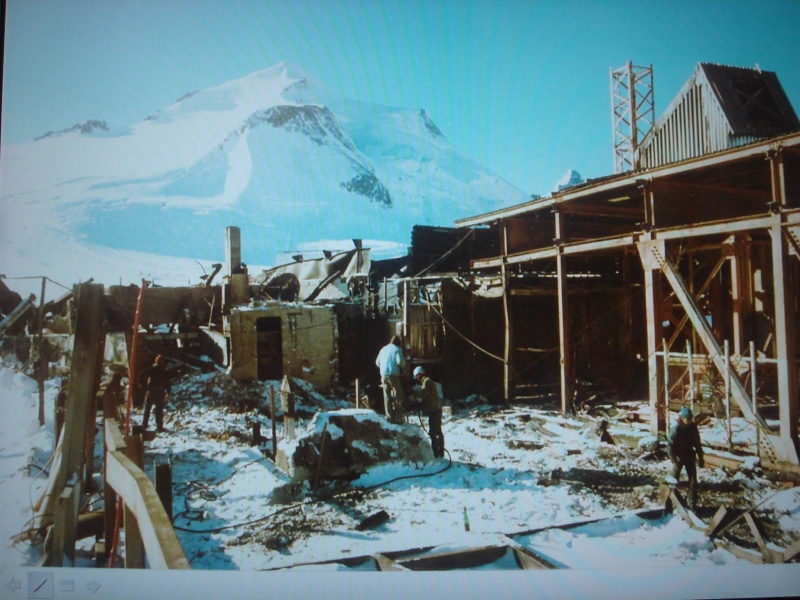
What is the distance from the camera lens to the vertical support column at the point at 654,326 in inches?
239

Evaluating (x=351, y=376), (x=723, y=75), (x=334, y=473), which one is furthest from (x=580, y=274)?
(x=334, y=473)

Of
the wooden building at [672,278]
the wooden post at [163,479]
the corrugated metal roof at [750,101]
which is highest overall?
the corrugated metal roof at [750,101]

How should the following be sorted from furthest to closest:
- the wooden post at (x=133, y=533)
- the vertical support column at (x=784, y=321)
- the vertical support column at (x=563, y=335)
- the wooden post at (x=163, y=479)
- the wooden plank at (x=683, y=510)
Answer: the vertical support column at (x=563, y=335)
the vertical support column at (x=784, y=321)
the wooden plank at (x=683, y=510)
the wooden post at (x=163, y=479)
the wooden post at (x=133, y=533)

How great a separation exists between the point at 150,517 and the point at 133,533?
1126mm

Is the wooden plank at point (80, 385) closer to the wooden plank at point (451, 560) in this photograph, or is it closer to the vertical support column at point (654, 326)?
the wooden plank at point (451, 560)

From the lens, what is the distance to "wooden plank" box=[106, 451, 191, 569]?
5.62ft

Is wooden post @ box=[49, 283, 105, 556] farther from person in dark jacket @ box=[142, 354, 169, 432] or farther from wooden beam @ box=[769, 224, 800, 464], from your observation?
wooden beam @ box=[769, 224, 800, 464]

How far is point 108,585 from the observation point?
296 centimetres

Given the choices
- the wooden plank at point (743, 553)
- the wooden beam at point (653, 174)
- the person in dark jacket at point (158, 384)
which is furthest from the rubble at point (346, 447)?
the wooden beam at point (653, 174)

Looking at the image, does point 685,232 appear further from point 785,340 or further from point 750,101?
point 750,101

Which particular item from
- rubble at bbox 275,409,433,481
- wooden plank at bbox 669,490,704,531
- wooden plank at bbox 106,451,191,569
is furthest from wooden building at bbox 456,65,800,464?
wooden plank at bbox 106,451,191,569

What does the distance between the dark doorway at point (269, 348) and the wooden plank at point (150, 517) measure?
517cm

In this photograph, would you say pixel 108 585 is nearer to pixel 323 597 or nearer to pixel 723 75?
pixel 323 597

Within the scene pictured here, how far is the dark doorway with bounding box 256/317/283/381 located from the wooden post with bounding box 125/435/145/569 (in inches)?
186
